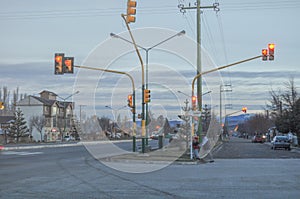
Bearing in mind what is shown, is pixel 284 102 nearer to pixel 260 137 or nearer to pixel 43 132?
pixel 260 137

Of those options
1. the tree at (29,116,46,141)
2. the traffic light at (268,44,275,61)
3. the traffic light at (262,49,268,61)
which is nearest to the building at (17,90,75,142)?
the tree at (29,116,46,141)

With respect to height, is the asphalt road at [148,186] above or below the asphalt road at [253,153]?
above

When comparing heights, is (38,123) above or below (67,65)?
below

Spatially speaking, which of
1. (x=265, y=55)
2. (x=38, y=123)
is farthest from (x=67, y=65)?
(x=38, y=123)

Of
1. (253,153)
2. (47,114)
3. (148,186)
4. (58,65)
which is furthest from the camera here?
(47,114)

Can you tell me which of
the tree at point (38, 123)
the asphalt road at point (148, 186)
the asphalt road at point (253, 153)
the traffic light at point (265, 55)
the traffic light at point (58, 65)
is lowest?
the asphalt road at point (253, 153)

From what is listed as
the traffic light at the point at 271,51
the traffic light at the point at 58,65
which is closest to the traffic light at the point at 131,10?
the traffic light at the point at 58,65

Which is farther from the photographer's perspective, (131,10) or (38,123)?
(38,123)

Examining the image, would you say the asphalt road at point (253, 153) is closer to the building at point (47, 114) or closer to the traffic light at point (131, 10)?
the traffic light at point (131, 10)

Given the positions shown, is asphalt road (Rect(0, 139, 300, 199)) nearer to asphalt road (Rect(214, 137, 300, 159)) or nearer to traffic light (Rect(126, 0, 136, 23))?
traffic light (Rect(126, 0, 136, 23))

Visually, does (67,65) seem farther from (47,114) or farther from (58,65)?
(47,114)

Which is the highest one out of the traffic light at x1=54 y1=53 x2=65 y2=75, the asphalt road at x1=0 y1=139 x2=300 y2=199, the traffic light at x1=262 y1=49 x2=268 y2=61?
the traffic light at x1=262 y1=49 x2=268 y2=61

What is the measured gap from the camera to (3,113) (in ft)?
462

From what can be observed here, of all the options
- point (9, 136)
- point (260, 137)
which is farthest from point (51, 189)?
point (260, 137)
